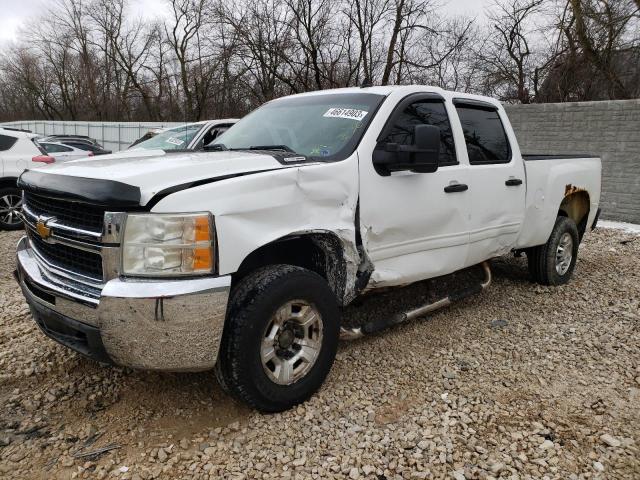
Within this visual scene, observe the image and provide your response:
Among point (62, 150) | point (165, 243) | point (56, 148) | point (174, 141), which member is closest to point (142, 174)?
point (165, 243)

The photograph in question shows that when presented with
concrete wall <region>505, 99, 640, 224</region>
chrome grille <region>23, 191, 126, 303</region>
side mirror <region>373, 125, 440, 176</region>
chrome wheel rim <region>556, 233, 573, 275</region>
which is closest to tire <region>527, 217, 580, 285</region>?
chrome wheel rim <region>556, 233, 573, 275</region>

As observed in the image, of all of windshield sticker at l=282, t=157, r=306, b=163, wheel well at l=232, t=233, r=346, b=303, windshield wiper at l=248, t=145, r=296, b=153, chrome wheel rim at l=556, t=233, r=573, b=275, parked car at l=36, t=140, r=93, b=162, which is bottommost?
chrome wheel rim at l=556, t=233, r=573, b=275

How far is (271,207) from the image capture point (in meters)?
2.75

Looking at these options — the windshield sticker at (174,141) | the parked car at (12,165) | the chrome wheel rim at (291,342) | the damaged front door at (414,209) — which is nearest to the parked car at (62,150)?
the parked car at (12,165)

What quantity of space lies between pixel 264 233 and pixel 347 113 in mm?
1281

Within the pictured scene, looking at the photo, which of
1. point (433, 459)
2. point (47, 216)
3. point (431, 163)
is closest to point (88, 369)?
point (47, 216)

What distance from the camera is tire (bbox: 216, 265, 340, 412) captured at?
2670mm

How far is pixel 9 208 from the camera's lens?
8.19 metres

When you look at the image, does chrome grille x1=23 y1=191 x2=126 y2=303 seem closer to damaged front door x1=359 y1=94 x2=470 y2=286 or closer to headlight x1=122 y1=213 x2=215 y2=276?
headlight x1=122 y1=213 x2=215 y2=276

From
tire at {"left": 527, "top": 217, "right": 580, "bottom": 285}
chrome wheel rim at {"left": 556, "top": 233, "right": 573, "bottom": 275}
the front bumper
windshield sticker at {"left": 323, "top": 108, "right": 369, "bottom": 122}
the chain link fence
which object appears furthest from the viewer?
the chain link fence

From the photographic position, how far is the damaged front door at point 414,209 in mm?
3334

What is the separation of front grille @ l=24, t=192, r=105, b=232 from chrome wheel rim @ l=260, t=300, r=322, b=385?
1016mm

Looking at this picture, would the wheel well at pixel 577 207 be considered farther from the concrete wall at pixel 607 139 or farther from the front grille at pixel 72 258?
the front grille at pixel 72 258

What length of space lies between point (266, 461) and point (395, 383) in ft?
3.68
